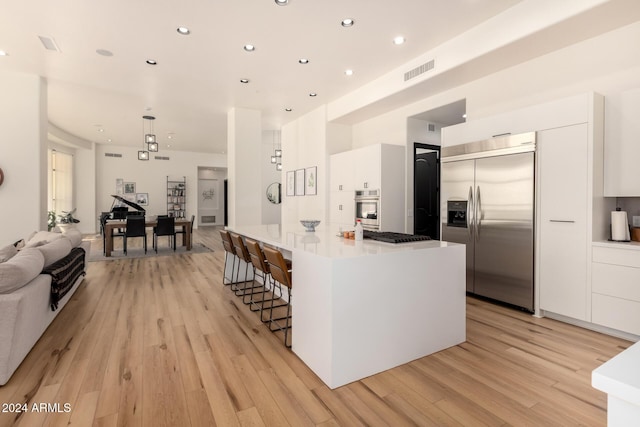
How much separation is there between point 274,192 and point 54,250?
905 cm

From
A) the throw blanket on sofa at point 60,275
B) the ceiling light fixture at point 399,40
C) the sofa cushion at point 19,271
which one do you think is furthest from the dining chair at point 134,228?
the ceiling light fixture at point 399,40

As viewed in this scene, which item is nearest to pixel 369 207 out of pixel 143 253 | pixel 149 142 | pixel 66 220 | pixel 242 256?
pixel 242 256

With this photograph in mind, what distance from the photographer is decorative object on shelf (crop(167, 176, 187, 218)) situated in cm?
1296

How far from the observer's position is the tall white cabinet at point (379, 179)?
5.40m

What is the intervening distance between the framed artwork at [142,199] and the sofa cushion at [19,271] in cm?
1063

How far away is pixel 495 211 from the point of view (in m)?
3.84

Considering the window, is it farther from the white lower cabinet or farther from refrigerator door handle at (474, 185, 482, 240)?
the white lower cabinet

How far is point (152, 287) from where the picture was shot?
15.5ft

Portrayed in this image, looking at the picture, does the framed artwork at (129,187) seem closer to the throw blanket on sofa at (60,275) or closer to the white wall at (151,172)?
the white wall at (151,172)

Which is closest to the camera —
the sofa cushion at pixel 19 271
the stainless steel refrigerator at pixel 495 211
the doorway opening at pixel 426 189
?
the sofa cushion at pixel 19 271

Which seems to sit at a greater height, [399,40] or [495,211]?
[399,40]

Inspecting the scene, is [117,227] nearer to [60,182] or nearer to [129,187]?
[60,182]

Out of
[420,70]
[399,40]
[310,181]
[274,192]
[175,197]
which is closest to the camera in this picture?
[399,40]

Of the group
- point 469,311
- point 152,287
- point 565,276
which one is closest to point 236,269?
point 152,287
